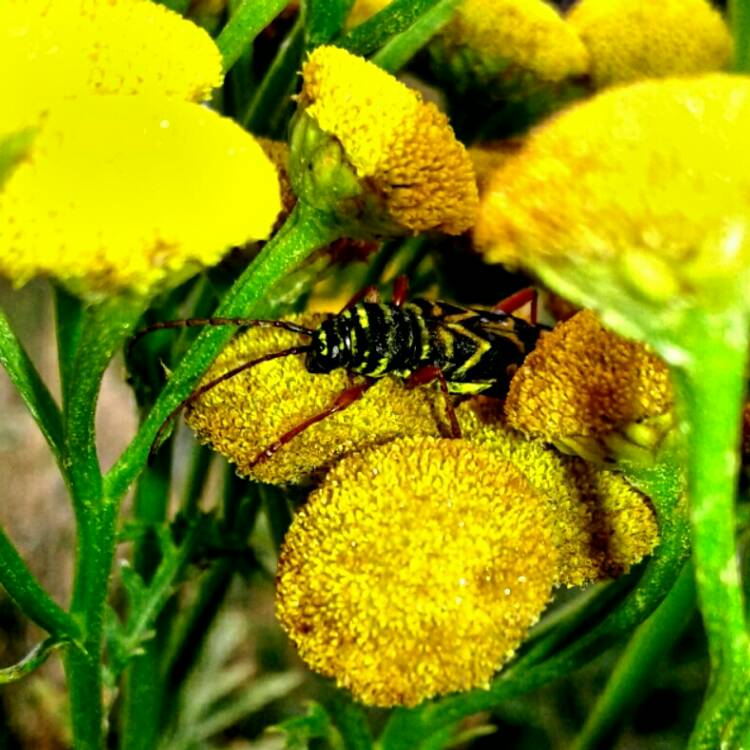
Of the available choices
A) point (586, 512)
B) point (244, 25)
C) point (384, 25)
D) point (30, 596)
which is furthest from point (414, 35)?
point (30, 596)

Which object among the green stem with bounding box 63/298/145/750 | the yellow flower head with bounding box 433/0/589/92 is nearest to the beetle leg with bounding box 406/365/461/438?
the green stem with bounding box 63/298/145/750

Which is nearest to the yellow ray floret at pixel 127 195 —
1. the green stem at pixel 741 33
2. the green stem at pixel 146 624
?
the green stem at pixel 146 624

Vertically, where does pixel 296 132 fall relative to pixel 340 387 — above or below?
above

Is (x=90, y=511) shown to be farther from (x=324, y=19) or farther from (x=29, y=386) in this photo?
(x=324, y=19)

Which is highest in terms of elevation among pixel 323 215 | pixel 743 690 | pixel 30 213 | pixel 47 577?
pixel 30 213

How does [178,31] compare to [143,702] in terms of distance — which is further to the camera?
[143,702]

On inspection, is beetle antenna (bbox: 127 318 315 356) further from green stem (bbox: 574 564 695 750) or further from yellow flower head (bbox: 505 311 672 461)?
green stem (bbox: 574 564 695 750)

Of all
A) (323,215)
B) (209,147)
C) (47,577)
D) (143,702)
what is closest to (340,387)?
(323,215)

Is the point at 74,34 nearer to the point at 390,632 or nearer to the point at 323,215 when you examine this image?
the point at 323,215
